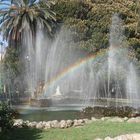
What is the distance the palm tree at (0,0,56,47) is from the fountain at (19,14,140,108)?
84cm

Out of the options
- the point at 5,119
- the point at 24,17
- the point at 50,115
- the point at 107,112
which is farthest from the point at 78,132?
the point at 24,17

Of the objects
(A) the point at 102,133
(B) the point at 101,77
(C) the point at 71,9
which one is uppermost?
(C) the point at 71,9

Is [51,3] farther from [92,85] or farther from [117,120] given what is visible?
[117,120]

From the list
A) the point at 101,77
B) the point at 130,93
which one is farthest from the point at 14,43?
the point at 130,93

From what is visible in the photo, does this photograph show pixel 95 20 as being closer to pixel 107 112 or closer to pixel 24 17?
pixel 24 17

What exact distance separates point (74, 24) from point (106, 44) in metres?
4.00

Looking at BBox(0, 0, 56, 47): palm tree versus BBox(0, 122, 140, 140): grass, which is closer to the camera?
BBox(0, 122, 140, 140): grass

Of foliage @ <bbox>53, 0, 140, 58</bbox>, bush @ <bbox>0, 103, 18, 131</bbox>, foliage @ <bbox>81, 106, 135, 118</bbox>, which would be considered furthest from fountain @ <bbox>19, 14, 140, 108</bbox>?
bush @ <bbox>0, 103, 18, 131</bbox>

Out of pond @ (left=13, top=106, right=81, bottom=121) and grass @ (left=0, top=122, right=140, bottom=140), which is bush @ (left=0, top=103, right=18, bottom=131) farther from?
pond @ (left=13, top=106, right=81, bottom=121)

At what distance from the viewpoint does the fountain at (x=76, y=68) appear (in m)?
40.8

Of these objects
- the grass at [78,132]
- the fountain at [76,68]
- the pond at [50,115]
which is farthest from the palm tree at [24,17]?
the grass at [78,132]

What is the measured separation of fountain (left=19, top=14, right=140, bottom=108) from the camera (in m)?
40.8

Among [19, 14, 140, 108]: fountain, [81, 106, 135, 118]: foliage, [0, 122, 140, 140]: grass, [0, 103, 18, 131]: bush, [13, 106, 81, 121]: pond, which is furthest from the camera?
[19, 14, 140, 108]: fountain

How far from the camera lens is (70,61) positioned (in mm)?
44438
